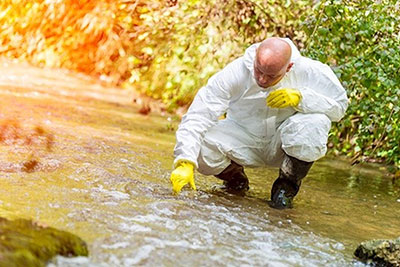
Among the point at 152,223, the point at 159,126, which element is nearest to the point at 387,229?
the point at 152,223

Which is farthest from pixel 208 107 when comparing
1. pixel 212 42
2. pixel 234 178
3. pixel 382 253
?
pixel 212 42

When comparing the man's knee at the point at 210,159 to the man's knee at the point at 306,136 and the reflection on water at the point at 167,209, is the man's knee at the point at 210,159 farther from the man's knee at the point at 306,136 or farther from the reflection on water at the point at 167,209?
the man's knee at the point at 306,136

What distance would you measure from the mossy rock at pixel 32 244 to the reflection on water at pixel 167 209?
0.04 m

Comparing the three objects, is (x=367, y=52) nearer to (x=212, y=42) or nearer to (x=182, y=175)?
(x=182, y=175)

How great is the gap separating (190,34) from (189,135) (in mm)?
3396

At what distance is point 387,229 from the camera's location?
3082 mm

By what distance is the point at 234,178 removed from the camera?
3.58 m

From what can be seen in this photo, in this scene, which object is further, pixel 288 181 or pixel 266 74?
pixel 288 181

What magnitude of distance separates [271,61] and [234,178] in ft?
2.74

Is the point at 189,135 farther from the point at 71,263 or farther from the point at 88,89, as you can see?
the point at 88,89

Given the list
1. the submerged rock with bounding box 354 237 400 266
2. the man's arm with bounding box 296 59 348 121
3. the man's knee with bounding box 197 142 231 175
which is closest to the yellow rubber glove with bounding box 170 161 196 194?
the man's knee with bounding box 197 142 231 175

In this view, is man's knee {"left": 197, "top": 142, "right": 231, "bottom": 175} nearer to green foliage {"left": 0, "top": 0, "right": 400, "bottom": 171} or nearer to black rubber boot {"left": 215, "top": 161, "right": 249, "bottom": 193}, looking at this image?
black rubber boot {"left": 215, "top": 161, "right": 249, "bottom": 193}

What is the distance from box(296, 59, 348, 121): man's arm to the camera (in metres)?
3.19

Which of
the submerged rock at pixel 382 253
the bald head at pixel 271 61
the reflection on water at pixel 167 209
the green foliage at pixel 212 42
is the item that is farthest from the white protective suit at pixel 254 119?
the green foliage at pixel 212 42
